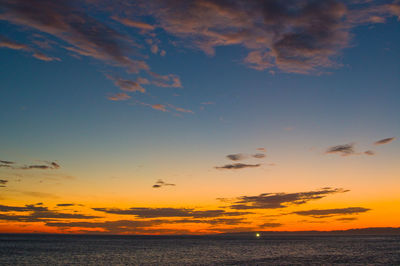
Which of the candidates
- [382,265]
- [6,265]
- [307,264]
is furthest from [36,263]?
[382,265]

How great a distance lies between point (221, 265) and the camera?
2746 inches

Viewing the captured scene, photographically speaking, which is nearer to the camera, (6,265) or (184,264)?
(6,265)

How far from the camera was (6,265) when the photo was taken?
66312mm

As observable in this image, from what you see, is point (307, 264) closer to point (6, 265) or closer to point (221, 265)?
point (221, 265)

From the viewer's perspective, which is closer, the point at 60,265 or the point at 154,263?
the point at 60,265

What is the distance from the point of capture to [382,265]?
6675 cm

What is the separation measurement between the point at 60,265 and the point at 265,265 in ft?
141

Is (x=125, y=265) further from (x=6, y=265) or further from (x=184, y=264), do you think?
(x=6, y=265)

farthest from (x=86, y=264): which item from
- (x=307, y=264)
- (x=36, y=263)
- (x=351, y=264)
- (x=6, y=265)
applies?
(x=351, y=264)

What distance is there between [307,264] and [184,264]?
2654 cm

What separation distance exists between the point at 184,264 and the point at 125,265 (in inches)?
502

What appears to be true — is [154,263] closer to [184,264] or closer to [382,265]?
[184,264]

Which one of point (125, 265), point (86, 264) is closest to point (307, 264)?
point (125, 265)

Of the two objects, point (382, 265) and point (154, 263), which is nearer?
point (382, 265)
